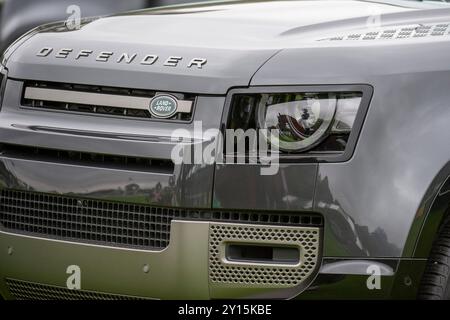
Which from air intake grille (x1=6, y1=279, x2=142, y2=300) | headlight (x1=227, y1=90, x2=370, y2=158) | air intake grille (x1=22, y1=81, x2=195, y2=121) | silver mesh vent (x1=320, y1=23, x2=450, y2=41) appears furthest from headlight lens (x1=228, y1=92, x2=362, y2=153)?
air intake grille (x1=6, y1=279, x2=142, y2=300)

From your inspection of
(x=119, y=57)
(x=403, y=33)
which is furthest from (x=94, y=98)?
(x=403, y=33)

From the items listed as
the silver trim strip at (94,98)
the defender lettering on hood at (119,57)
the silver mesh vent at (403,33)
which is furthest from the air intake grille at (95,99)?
the silver mesh vent at (403,33)

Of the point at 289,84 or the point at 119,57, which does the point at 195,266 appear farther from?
the point at 119,57

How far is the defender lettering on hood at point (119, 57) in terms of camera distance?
367cm

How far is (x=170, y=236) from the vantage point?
11.7ft

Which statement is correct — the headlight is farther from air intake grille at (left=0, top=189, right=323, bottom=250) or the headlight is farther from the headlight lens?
air intake grille at (left=0, top=189, right=323, bottom=250)

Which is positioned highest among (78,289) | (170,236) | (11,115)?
(11,115)

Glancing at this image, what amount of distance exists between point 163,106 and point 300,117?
1.50 feet

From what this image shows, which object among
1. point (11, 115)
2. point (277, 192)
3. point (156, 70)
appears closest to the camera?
point (277, 192)

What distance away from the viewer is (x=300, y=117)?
350 cm

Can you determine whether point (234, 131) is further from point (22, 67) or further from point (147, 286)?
point (22, 67)

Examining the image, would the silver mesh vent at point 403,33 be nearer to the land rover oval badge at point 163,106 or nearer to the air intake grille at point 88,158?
the land rover oval badge at point 163,106

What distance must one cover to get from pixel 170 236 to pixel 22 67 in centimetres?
90

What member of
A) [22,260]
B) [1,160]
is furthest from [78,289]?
[1,160]
